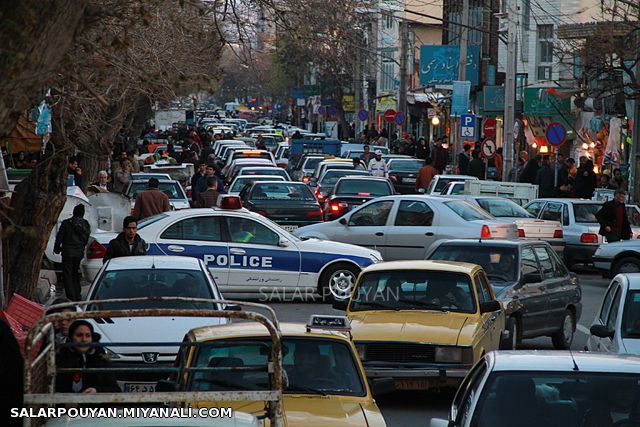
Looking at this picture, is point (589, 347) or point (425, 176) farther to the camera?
point (425, 176)

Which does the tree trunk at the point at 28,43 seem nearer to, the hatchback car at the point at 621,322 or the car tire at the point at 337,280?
the hatchback car at the point at 621,322

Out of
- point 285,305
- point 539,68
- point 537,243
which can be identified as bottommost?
point 285,305

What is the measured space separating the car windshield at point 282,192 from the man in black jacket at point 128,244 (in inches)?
411

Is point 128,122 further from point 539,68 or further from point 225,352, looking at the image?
point 225,352

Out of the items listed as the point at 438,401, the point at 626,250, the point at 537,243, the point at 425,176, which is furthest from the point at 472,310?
the point at 425,176

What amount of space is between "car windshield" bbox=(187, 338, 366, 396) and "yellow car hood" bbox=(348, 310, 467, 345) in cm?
290

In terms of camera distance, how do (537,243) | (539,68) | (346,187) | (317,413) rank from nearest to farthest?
(317,413) < (537,243) < (346,187) < (539,68)

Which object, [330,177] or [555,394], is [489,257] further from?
[330,177]

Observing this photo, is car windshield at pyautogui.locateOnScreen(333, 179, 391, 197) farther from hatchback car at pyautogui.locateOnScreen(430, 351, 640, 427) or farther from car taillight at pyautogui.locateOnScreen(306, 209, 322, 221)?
hatchback car at pyautogui.locateOnScreen(430, 351, 640, 427)

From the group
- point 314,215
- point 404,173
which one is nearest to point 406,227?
point 314,215

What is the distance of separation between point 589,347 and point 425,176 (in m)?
23.0

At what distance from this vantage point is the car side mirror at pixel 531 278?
15.8 meters

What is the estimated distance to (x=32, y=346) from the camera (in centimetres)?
688

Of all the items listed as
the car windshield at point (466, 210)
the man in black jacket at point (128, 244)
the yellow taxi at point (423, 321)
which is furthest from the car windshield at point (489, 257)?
the car windshield at point (466, 210)
